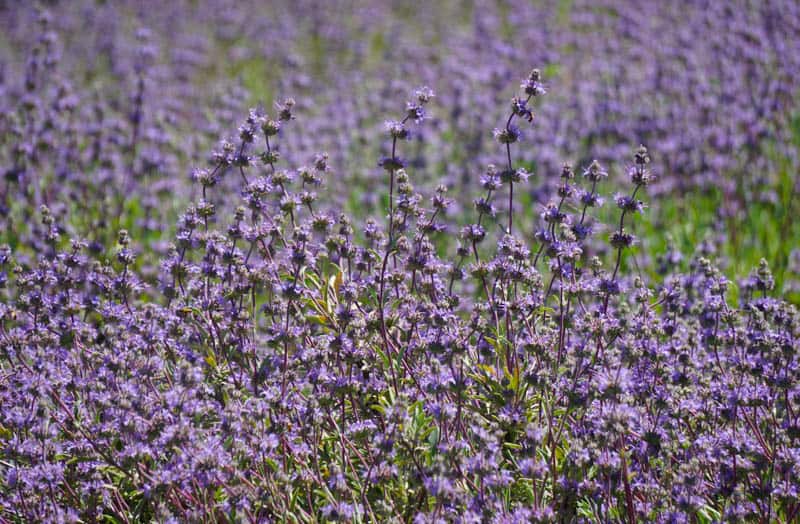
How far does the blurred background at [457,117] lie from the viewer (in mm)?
7059

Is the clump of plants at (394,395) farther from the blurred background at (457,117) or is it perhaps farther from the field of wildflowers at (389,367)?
the blurred background at (457,117)

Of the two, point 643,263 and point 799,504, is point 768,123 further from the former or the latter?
point 799,504

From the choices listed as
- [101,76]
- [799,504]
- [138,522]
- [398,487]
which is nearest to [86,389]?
[138,522]

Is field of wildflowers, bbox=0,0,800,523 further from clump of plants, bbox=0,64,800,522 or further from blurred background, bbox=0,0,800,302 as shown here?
blurred background, bbox=0,0,800,302

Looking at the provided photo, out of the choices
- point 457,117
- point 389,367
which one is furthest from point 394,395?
point 457,117

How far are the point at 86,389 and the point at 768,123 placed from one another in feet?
21.6

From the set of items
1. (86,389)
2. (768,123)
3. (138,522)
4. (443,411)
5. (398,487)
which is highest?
(768,123)

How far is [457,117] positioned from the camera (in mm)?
8891

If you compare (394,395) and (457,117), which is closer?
(394,395)

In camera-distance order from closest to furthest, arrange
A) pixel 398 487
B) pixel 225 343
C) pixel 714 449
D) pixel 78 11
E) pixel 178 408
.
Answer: pixel 178 408 < pixel 714 449 < pixel 398 487 < pixel 225 343 < pixel 78 11

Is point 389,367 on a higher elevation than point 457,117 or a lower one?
lower

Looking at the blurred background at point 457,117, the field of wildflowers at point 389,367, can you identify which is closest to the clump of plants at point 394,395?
the field of wildflowers at point 389,367

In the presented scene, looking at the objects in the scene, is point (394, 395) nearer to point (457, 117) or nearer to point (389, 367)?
point (389, 367)

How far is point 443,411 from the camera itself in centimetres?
311
